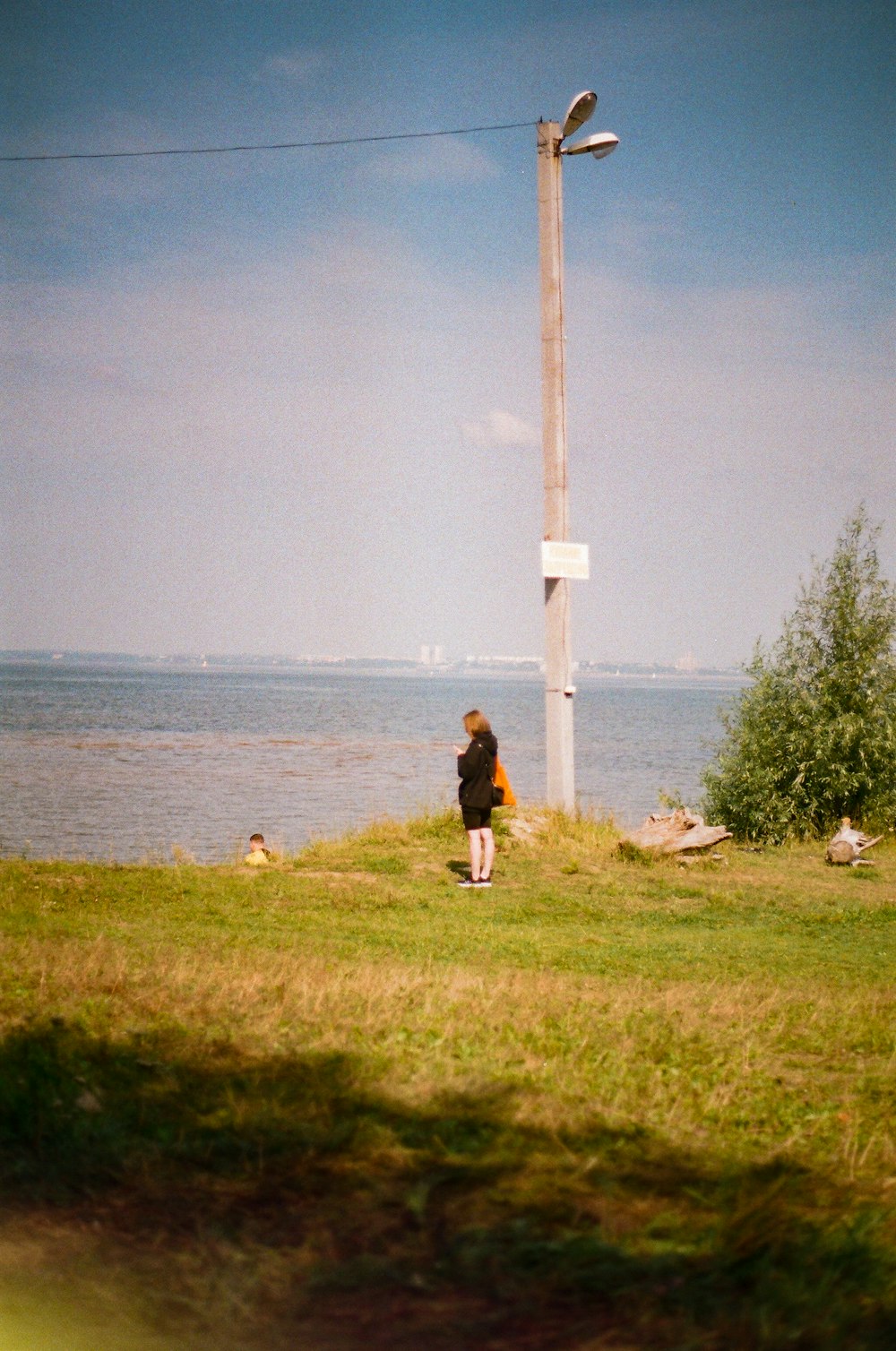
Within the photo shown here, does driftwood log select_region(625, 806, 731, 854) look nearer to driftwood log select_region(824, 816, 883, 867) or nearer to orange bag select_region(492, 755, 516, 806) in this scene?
driftwood log select_region(824, 816, 883, 867)

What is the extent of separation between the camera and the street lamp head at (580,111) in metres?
16.8

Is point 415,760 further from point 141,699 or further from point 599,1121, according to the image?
Answer: point 141,699

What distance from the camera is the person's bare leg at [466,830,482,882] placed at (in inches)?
510

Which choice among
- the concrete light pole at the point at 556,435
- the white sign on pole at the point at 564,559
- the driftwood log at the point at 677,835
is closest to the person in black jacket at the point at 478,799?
the driftwood log at the point at 677,835

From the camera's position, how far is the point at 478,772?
43.1ft

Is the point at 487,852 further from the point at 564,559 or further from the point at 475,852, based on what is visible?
the point at 564,559

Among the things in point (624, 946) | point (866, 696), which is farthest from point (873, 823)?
point (624, 946)

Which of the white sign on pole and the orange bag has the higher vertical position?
the white sign on pole

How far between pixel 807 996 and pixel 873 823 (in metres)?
13.3

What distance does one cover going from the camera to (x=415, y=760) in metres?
47.8

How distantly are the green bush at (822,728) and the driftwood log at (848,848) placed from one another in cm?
343

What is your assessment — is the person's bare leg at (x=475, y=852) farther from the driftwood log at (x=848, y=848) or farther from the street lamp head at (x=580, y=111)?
the street lamp head at (x=580, y=111)

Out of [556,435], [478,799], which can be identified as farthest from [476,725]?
[556,435]

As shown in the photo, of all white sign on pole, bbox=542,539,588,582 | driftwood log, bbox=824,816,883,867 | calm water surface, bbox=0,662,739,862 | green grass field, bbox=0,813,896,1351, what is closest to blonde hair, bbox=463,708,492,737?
white sign on pole, bbox=542,539,588,582
